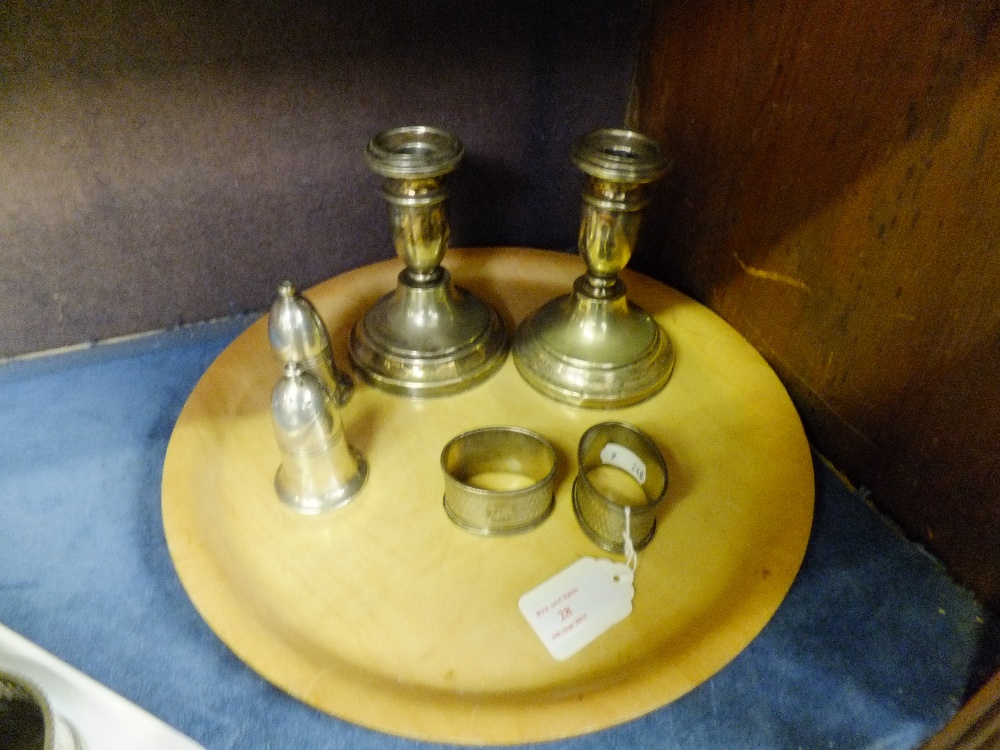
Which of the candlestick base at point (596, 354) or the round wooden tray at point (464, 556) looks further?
the candlestick base at point (596, 354)

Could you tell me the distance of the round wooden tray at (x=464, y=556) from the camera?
0.46 m

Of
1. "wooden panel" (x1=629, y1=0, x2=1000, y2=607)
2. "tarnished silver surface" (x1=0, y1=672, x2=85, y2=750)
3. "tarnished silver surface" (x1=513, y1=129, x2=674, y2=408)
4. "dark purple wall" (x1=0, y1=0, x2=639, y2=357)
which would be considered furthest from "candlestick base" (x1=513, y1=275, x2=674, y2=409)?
"tarnished silver surface" (x1=0, y1=672, x2=85, y2=750)

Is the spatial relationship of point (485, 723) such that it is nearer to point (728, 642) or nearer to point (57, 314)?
point (728, 642)

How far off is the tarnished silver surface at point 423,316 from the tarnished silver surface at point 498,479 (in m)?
0.10

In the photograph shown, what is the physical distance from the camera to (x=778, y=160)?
64cm

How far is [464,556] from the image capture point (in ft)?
1.78

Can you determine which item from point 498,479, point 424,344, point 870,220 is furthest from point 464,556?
point 870,220

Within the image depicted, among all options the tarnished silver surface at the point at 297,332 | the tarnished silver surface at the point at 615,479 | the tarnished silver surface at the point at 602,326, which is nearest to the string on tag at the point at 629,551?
the tarnished silver surface at the point at 615,479

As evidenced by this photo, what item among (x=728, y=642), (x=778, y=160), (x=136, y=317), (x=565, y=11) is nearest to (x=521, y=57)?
(x=565, y=11)

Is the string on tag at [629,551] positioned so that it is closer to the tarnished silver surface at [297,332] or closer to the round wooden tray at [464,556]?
the round wooden tray at [464,556]

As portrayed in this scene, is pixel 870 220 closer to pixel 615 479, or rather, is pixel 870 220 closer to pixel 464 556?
pixel 615 479

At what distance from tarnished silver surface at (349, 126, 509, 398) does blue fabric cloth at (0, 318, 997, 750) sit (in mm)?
234

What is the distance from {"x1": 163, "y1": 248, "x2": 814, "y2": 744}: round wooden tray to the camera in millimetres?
457

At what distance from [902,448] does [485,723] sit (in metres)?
0.41
